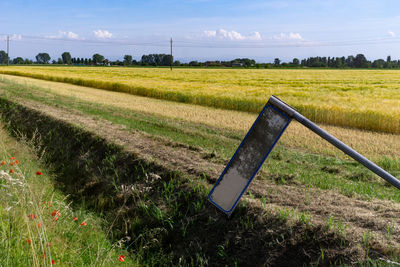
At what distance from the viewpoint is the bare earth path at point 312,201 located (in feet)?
11.6

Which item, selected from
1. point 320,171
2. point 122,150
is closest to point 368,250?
point 320,171

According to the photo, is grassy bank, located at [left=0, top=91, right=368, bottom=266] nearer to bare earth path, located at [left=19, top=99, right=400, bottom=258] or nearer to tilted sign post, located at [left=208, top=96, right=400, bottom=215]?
bare earth path, located at [left=19, top=99, right=400, bottom=258]

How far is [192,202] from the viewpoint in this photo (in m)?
4.81

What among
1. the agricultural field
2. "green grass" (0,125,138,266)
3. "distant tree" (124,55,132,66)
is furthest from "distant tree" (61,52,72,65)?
"green grass" (0,125,138,266)

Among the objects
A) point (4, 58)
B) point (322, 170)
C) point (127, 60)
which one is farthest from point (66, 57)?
point (322, 170)

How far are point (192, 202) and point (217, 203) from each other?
1.27m

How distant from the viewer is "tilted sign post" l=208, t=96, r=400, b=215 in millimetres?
2922

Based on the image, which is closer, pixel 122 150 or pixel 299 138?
pixel 122 150

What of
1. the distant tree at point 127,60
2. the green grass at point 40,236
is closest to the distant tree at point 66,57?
the distant tree at point 127,60

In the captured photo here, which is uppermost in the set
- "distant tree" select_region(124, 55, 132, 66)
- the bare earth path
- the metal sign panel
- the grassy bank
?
→ "distant tree" select_region(124, 55, 132, 66)

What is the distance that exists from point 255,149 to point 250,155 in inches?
3.2

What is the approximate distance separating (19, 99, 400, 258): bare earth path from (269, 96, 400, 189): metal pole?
1010 millimetres

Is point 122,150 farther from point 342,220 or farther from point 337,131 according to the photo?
point 337,131

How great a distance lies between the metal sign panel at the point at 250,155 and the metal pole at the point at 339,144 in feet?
0.23
